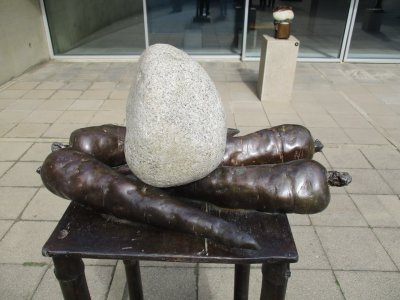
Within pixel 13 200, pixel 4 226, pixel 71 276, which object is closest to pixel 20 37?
pixel 13 200

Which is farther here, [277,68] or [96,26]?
[96,26]

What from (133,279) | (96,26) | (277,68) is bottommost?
(133,279)

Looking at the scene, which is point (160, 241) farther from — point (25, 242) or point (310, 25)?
point (310, 25)

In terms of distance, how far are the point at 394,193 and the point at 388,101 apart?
120 inches

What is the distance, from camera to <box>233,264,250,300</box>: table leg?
6.98ft

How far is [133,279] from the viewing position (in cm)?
222

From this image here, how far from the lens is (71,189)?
5.10 feet

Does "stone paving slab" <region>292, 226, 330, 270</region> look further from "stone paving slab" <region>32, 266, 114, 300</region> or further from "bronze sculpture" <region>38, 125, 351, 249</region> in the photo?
"stone paving slab" <region>32, 266, 114, 300</region>

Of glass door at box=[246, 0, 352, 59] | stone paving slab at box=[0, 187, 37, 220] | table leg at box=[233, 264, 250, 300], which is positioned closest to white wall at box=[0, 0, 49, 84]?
stone paving slab at box=[0, 187, 37, 220]

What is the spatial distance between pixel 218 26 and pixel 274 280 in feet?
24.7

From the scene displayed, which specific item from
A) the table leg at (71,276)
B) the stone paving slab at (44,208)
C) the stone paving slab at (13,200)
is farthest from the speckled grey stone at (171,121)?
the stone paving slab at (13,200)

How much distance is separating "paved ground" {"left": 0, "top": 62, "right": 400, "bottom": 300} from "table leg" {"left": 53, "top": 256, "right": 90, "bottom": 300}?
928 mm

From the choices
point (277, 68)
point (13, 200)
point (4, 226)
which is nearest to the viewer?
point (4, 226)

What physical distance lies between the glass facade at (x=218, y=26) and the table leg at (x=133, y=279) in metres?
6.91
